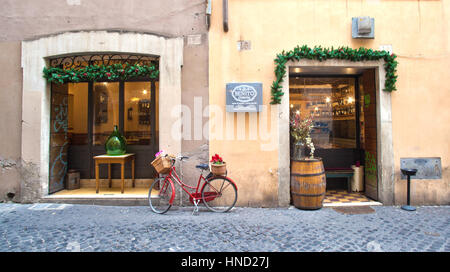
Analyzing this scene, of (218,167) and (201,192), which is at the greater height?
(218,167)

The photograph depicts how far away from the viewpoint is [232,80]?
546 centimetres

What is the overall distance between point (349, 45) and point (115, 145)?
576 centimetres

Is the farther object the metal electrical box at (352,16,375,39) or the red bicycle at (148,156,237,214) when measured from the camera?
the metal electrical box at (352,16,375,39)

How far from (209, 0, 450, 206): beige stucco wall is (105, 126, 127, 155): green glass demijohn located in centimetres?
239

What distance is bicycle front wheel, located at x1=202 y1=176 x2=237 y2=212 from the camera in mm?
5045

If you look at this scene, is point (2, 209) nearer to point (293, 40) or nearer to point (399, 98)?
point (293, 40)

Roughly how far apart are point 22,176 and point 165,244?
4097 millimetres

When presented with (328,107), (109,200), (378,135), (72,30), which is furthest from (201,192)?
(72,30)

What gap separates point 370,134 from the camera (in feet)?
19.4

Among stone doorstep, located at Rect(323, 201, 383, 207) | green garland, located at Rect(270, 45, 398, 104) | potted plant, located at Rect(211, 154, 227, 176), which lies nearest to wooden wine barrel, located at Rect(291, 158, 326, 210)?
stone doorstep, located at Rect(323, 201, 383, 207)

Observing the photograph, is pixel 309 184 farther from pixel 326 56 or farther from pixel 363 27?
pixel 363 27

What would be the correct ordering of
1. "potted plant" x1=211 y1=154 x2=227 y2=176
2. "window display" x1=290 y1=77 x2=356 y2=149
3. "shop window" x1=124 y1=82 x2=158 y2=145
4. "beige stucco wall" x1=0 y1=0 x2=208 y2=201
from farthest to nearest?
"window display" x1=290 y1=77 x2=356 y2=149 → "shop window" x1=124 y1=82 x2=158 y2=145 → "beige stucco wall" x1=0 y1=0 x2=208 y2=201 → "potted plant" x1=211 y1=154 x2=227 y2=176

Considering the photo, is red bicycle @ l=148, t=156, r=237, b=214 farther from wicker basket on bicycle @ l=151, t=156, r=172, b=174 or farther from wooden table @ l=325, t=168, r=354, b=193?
wooden table @ l=325, t=168, r=354, b=193

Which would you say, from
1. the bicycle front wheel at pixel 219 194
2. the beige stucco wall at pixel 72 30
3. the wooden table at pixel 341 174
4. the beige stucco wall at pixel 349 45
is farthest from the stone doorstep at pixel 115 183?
the wooden table at pixel 341 174
